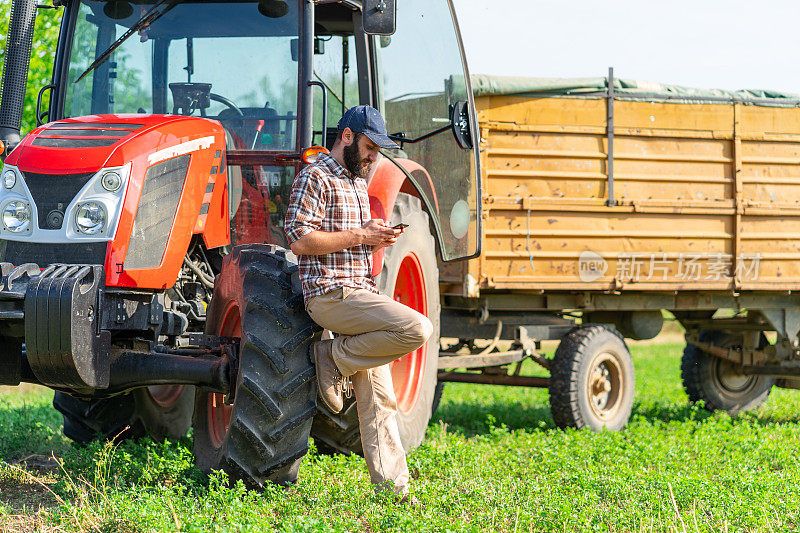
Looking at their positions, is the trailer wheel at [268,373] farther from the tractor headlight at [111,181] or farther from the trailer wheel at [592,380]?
the trailer wheel at [592,380]

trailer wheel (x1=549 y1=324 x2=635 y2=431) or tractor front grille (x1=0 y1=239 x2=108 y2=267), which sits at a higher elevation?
tractor front grille (x1=0 y1=239 x2=108 y2=267)

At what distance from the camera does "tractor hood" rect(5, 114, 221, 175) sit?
4.56 metres

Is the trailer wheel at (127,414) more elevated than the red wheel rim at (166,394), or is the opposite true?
the red wheel rim at (166,394)

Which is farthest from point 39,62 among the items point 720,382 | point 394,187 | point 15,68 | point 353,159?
point 720,382

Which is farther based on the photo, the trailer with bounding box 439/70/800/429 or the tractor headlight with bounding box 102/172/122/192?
the trailer with bounding box 439/70/800/429

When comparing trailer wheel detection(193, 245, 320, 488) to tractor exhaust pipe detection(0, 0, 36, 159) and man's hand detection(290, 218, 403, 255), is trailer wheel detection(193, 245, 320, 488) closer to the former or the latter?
man's hand detection(290, 218, 403, 255)

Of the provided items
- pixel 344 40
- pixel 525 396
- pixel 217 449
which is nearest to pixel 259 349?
pixel 217 449

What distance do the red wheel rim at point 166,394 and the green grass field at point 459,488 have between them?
0.28 m

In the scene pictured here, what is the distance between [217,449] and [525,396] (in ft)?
22.2

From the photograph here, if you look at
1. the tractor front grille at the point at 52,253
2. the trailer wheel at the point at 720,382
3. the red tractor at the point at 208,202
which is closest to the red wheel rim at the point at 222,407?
the red tractor at the point at 208,202

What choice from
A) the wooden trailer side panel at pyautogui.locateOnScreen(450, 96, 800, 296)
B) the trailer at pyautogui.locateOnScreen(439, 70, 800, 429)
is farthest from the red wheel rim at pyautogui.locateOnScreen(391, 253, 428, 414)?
the wooden trailer side panel at pyautogui.locateOnScreen(450, 96, 800, 296)

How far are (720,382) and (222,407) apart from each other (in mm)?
6491

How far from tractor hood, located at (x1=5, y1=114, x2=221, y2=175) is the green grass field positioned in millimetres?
1620

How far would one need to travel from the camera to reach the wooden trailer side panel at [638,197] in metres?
7.96
